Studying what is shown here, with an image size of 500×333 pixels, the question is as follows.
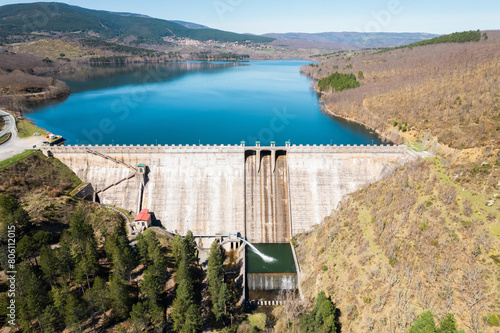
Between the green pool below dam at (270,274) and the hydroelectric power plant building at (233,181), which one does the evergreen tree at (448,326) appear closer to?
the green pool below dam at (270,274)

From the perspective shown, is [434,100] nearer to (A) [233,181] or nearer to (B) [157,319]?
(A) [233,181]

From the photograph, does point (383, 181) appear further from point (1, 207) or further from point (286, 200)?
point (1, 207)

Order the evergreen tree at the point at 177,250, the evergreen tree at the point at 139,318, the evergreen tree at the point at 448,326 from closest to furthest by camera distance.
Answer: the evergreen tree at the point at 448,326, the evergreen tree at the point at 139,318, the evergreen tree at the point at 177,250

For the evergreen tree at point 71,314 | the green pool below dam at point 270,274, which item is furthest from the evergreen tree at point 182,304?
the green pool below dam at point 270,274

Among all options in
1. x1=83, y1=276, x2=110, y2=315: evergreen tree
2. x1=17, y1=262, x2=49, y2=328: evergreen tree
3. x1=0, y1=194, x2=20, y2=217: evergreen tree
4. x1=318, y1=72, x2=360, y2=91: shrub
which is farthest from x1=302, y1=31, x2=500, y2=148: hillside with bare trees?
x1=0, y1=194, x2=20, y2=217: evergreen tree

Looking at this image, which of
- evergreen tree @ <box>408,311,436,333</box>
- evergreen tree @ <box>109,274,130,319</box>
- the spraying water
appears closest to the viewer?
evergreen tree @ <box>408,311,436,333</box>

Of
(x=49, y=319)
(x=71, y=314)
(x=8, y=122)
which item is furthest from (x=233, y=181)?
(x=8, y=122)

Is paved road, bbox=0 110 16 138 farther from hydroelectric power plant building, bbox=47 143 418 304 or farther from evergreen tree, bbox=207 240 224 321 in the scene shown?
evergreen tree, bbox=207 240 224 321
